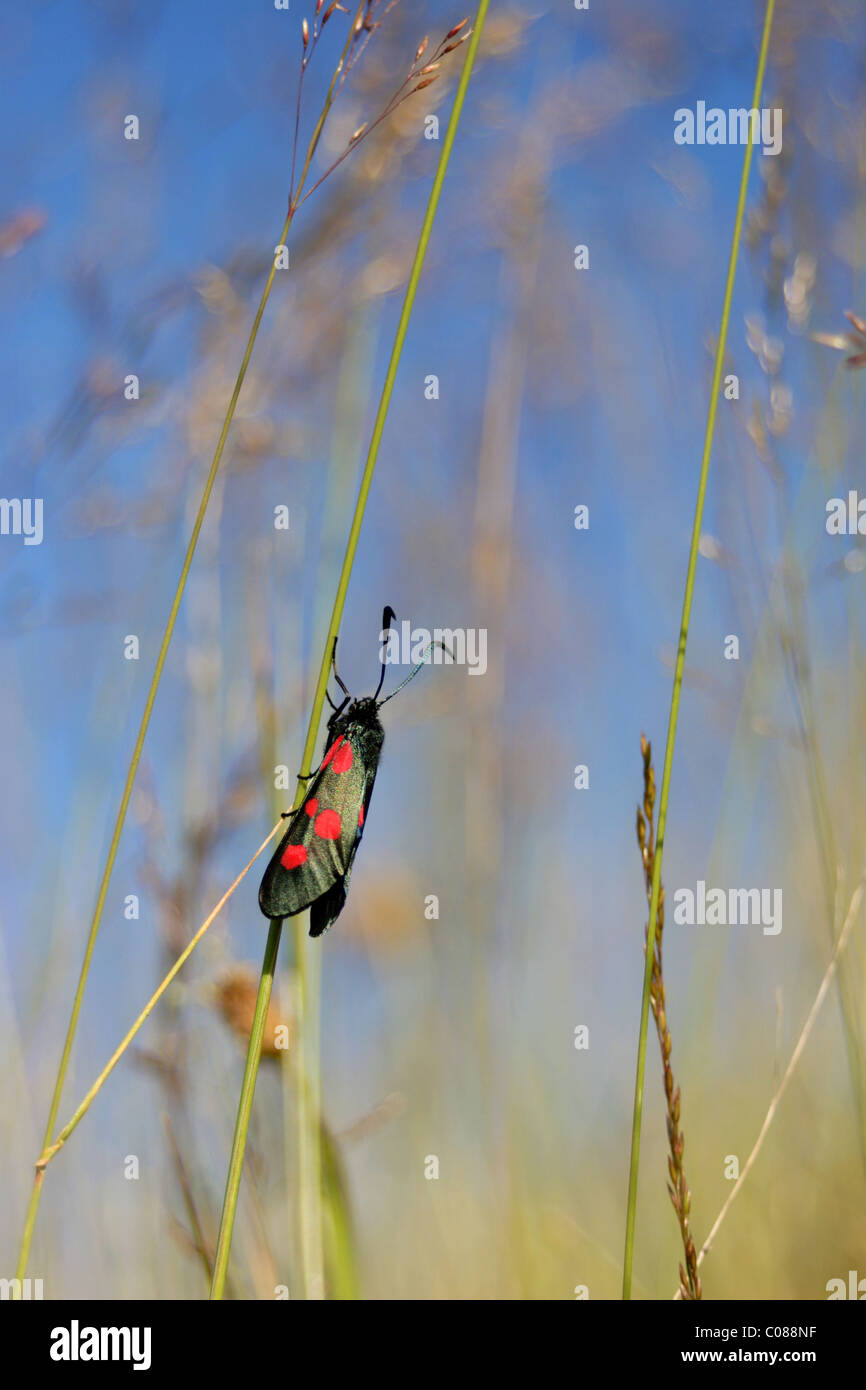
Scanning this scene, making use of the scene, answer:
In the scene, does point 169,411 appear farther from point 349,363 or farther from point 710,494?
point 710,494

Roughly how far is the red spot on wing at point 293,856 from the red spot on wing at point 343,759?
0.15 meters

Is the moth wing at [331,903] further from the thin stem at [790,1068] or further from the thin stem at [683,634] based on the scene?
the thin stem at [790,1068]

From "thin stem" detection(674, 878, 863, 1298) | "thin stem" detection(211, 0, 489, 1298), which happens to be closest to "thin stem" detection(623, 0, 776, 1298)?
"thin stem" detection(674, 878, 863, 1298)

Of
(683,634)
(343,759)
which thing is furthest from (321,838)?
(683,634)

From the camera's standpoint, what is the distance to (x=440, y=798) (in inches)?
113

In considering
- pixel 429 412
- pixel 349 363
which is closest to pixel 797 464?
pixel 349 363

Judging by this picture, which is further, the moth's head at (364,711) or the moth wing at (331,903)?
the moth's head at (364,711)

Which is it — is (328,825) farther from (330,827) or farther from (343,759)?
(343,759)

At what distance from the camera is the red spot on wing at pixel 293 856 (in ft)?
3.86

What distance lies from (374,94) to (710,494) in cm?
126

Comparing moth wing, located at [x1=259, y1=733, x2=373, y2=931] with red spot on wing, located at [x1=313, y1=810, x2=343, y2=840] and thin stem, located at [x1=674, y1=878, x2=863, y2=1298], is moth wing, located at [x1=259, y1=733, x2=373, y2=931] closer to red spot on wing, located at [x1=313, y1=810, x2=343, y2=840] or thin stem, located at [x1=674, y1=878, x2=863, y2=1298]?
red spot on wing, located at [x1=313, y1=810, x2=343, y2=840]

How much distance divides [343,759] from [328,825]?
4.5 inches

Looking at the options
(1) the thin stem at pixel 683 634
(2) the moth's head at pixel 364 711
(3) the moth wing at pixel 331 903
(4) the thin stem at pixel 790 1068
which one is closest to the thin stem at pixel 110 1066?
(3) the moth wing at pixel 331 903
